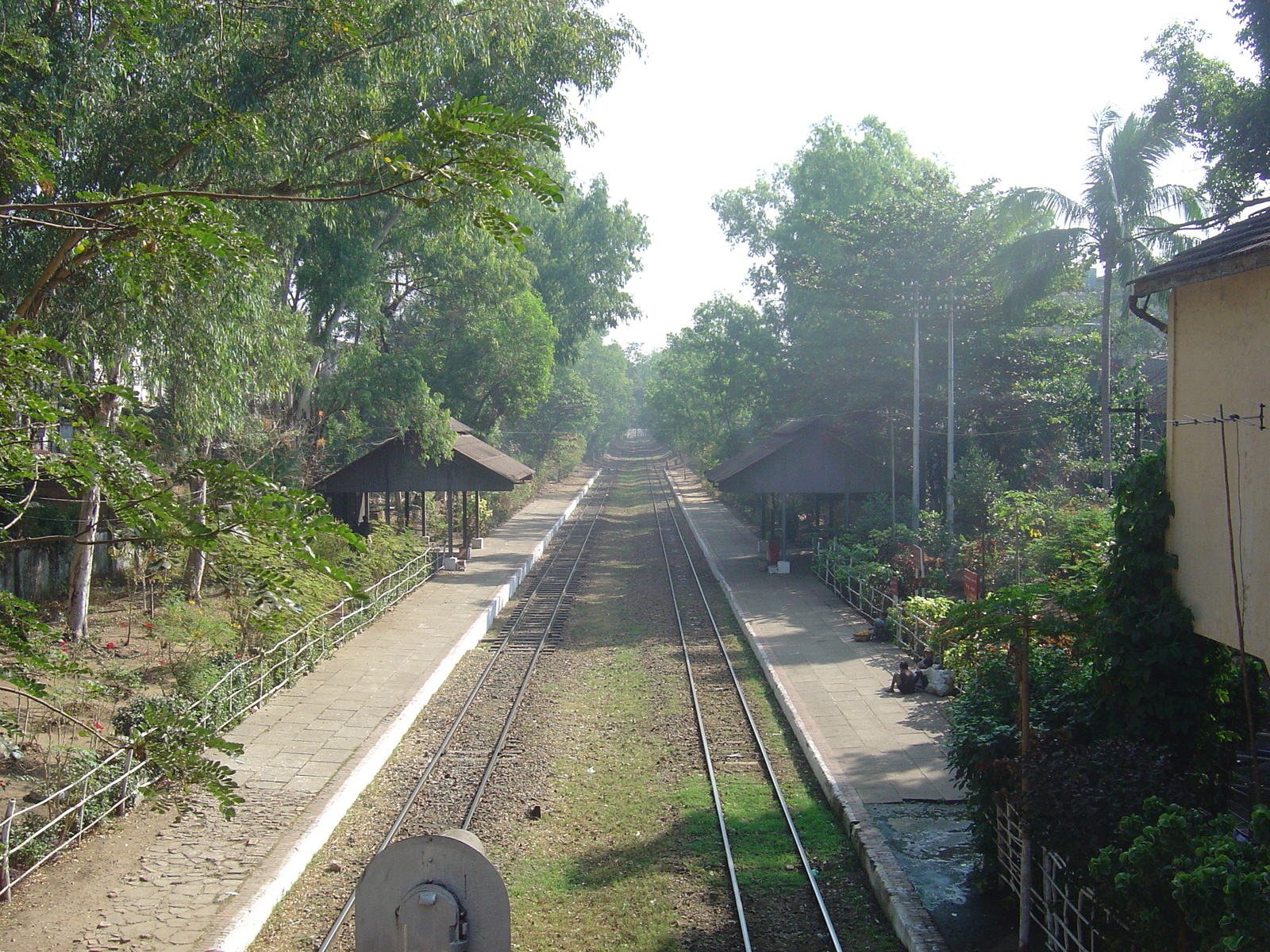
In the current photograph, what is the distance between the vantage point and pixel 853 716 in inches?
516

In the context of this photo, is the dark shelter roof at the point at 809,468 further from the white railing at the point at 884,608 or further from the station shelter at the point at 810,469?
the white railing at the point at 884,608

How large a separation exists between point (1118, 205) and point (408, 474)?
20.4 meters

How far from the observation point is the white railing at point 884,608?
53.5 ft

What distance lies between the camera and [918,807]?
9.72 meters

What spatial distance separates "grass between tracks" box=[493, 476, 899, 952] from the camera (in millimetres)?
7707

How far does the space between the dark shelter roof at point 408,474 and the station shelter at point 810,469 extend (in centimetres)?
650

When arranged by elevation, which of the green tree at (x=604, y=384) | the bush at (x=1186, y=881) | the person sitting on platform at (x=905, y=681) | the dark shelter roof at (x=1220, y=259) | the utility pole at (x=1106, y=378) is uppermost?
the green tree at (x=604, y=384)

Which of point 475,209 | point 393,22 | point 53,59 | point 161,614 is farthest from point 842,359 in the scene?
point 475,209

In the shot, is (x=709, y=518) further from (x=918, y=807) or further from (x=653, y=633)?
(x=918, y=807)

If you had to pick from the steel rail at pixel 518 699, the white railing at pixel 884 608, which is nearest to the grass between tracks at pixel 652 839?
the steel rail at pixel 518 699

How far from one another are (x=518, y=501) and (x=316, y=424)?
847 inches

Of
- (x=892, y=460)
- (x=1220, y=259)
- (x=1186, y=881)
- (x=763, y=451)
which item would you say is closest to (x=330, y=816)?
(x=1186, y=881)

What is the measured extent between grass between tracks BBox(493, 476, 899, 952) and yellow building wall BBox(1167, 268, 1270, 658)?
3.58 meters

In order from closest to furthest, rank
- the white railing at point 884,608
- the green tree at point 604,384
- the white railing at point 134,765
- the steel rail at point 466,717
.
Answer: the steel rail at point 466,717
the white railing at point 134,765
the white railing at point 884,608
the green tree at point 604,384
